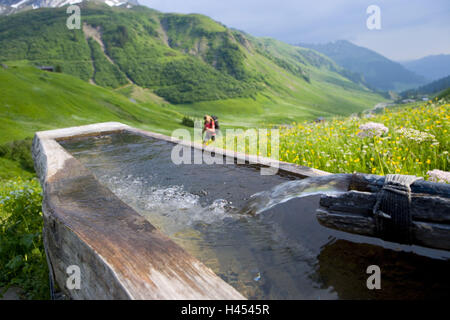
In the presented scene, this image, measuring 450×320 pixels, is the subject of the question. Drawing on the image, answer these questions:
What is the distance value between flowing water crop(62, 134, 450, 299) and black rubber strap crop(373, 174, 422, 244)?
29cm

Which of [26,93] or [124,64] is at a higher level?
[124,64]

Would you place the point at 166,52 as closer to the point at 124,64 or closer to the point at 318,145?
the point at 124,64

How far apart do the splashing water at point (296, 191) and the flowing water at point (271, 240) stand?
0.6 inches

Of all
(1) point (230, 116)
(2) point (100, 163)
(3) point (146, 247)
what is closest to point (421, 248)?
(3) point (146, 247)

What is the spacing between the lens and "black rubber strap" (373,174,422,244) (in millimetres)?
2235

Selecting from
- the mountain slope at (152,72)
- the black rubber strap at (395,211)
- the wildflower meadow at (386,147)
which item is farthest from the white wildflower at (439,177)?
the mountain slope at (152,72)

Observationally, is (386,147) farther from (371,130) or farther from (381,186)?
(381,186)

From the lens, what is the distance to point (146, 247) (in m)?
2.15

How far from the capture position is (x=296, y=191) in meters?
3.48

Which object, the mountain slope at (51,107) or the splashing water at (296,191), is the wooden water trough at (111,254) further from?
the mountain slope at (51,107)

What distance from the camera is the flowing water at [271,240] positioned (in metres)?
2.24

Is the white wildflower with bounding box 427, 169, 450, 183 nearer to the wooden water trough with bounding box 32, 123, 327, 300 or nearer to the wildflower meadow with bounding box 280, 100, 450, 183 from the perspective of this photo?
the wildflower meadow with bounding box 280, 100, 450, 183
